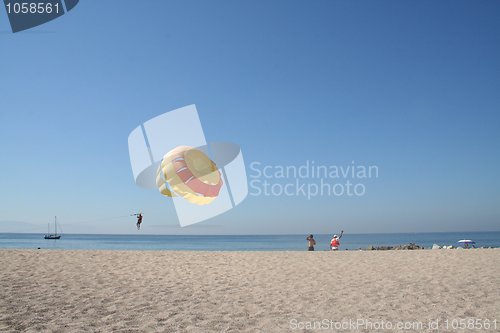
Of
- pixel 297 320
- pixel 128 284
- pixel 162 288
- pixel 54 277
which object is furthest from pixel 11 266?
pixel 297 320

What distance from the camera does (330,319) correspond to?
6.41 meters

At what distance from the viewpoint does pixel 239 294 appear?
27.3 feet

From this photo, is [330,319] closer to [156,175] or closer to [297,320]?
[297,320]

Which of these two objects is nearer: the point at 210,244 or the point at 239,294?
the point at 239,294

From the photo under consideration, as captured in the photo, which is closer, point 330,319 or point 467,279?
point 330,319

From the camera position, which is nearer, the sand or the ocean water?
the sand

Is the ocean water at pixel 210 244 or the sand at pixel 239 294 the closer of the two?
the sand at pixel 239 294

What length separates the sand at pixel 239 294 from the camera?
6.08m

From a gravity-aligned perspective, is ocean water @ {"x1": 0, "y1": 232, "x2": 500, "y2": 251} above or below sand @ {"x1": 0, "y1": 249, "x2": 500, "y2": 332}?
below

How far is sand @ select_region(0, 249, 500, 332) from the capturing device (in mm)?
6078

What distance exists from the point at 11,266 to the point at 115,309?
639 centimetres

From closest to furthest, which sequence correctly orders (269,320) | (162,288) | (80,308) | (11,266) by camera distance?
(269,320) < (80,308) < (162,288) < (11,266)

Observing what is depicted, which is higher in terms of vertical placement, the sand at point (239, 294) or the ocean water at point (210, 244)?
the sand at point (239, 294)

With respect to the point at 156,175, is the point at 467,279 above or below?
below
